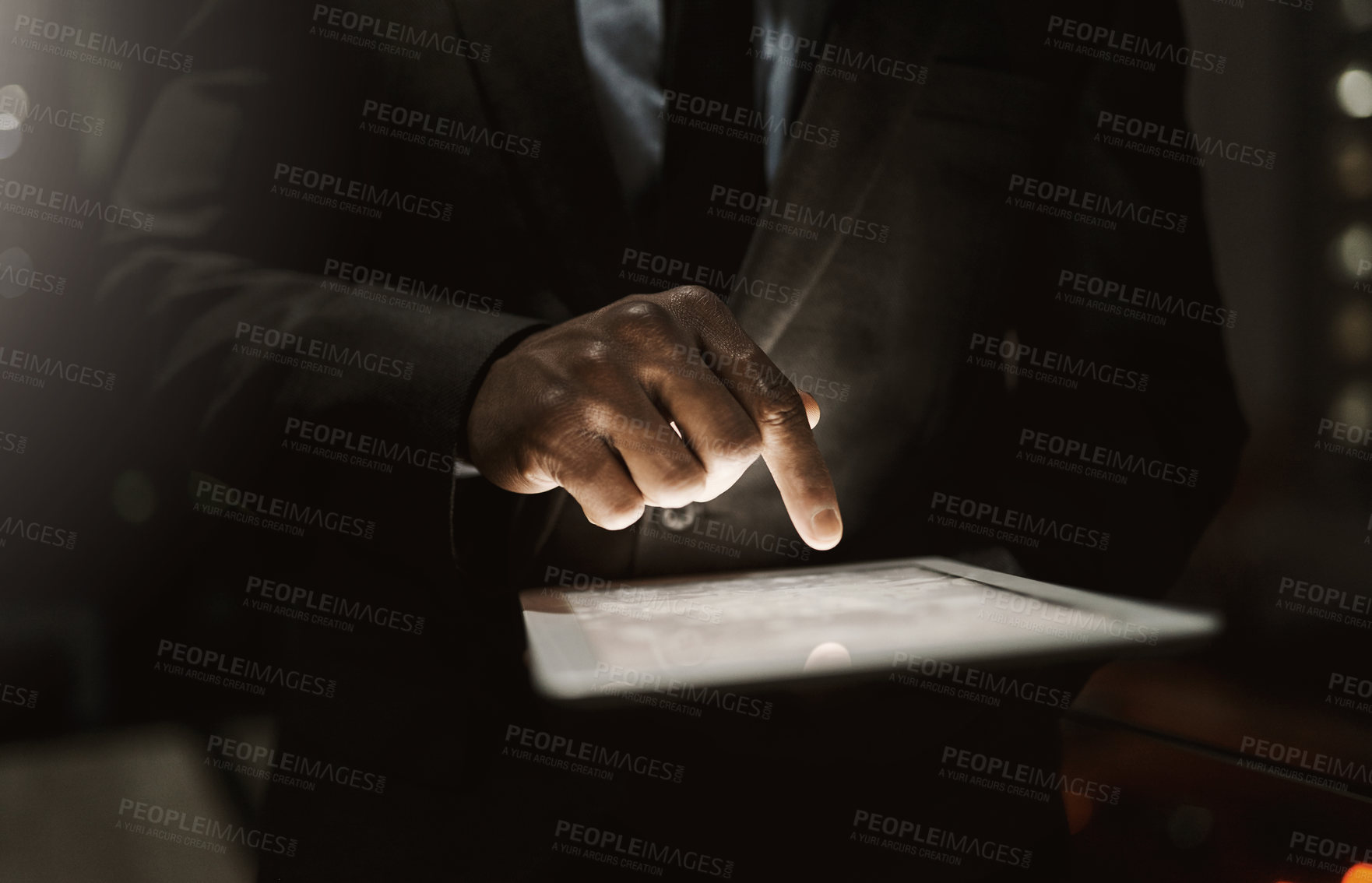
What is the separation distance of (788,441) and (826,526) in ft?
0.30

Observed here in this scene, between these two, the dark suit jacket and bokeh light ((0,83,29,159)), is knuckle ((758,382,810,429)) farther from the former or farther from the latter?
bokeh light ((0,83,29,159))

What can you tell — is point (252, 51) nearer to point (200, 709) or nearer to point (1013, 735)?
point (200, 709)

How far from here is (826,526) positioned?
644 millimetres

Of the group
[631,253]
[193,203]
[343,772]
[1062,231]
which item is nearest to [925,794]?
[343,772]

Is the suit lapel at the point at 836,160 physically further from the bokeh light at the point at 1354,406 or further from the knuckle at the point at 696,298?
the bokeh light at the point at 1354,406

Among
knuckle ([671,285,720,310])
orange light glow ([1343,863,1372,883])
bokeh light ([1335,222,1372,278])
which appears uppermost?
bokeh light ([1335,222,1372,278])

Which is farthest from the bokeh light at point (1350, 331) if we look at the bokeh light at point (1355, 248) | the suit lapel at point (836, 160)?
the suit lapel at point (836, 160)

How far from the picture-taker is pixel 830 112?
43.6 inches

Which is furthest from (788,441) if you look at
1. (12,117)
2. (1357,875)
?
(12,117)

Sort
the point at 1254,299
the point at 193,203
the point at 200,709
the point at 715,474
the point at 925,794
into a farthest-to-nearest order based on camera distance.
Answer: the point at 1254,299
the point at 200,709
the point at 193,203
the point at 925,794
the point at 715,474

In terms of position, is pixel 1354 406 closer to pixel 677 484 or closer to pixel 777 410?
pixel 777 410

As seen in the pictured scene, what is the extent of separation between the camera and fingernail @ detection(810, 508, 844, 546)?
640 mm

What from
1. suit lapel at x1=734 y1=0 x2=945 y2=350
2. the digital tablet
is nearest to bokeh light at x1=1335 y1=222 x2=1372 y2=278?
suit lapel at x1=734 y1=0 x2=945 y2=350

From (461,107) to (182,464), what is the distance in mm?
670
